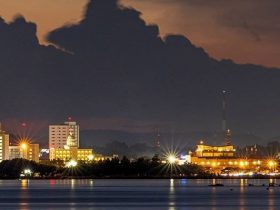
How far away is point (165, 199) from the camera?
140 m

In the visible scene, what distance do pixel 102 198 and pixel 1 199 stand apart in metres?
12.6

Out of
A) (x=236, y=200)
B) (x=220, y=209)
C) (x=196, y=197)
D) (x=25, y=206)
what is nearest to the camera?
(x=220, y=209)

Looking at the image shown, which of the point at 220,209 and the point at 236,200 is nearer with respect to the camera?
the point at 220,209

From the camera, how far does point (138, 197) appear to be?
147000mm

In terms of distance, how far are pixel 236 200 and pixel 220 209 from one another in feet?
61.0

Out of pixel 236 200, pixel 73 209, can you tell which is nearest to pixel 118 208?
pixel 73 209

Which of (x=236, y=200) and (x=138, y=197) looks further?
(x=138, y=197)

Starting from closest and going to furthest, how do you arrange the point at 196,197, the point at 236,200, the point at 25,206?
the point at 25,206, the point at 236,200, the point at 196,197

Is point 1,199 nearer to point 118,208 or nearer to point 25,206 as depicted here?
point 25,206

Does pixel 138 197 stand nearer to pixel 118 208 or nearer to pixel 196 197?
pixel 196 197


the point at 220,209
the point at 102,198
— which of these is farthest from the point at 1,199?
the point at 220,209

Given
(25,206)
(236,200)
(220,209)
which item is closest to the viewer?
(220,209)

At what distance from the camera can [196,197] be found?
146 meters

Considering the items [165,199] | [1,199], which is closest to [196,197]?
[165,199]
